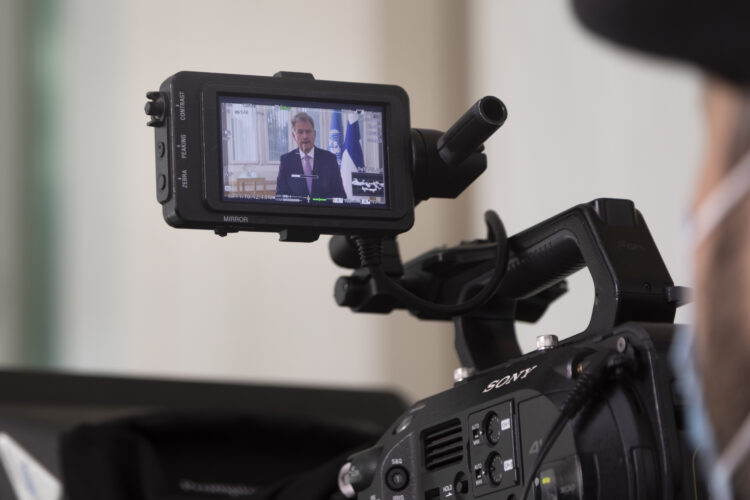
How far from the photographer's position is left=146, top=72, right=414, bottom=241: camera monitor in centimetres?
75

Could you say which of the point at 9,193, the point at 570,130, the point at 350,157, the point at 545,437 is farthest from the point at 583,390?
the point at 9,193

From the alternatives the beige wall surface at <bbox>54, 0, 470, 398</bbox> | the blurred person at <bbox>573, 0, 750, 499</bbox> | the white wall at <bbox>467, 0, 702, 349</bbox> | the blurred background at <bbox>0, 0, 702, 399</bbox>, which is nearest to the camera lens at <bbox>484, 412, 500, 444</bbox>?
the blurred person at <bbox>573, 0, 750, 499</bbox>

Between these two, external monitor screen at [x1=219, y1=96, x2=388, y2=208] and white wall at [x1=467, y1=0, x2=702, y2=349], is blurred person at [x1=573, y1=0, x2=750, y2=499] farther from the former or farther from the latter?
white wall at [x1=467, y1=0, x2=702, y2=349]

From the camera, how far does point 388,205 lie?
0.79 m

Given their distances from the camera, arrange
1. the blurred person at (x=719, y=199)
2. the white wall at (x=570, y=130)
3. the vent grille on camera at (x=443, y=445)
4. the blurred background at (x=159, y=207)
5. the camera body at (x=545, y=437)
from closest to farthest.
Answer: the blurred person at (x=719, y=199) < the camera body at (x=545, y=437) < the vent grille on camera at (x=443, y=445) < the white wall at (x=570, y=130) < the blurred background at (x=159, y=207)

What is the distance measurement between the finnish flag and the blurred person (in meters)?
0.47

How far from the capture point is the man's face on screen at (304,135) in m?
0.78

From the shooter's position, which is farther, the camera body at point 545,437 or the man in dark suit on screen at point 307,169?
the man in dark suit on screen at point 307,169

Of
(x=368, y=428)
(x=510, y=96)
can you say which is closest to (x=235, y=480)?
(x=368, y=428)

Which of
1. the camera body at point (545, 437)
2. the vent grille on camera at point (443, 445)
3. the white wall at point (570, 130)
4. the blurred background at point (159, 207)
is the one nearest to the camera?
the camera body at point (545, 437)

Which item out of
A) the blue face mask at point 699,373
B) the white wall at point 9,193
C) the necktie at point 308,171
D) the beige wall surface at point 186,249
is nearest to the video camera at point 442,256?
the necktie at point 308,171

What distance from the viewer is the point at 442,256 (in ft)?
2.86

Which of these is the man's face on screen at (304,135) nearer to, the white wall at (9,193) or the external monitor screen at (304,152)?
the external monitor screen at (304,152)

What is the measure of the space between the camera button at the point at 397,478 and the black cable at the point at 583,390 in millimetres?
156
